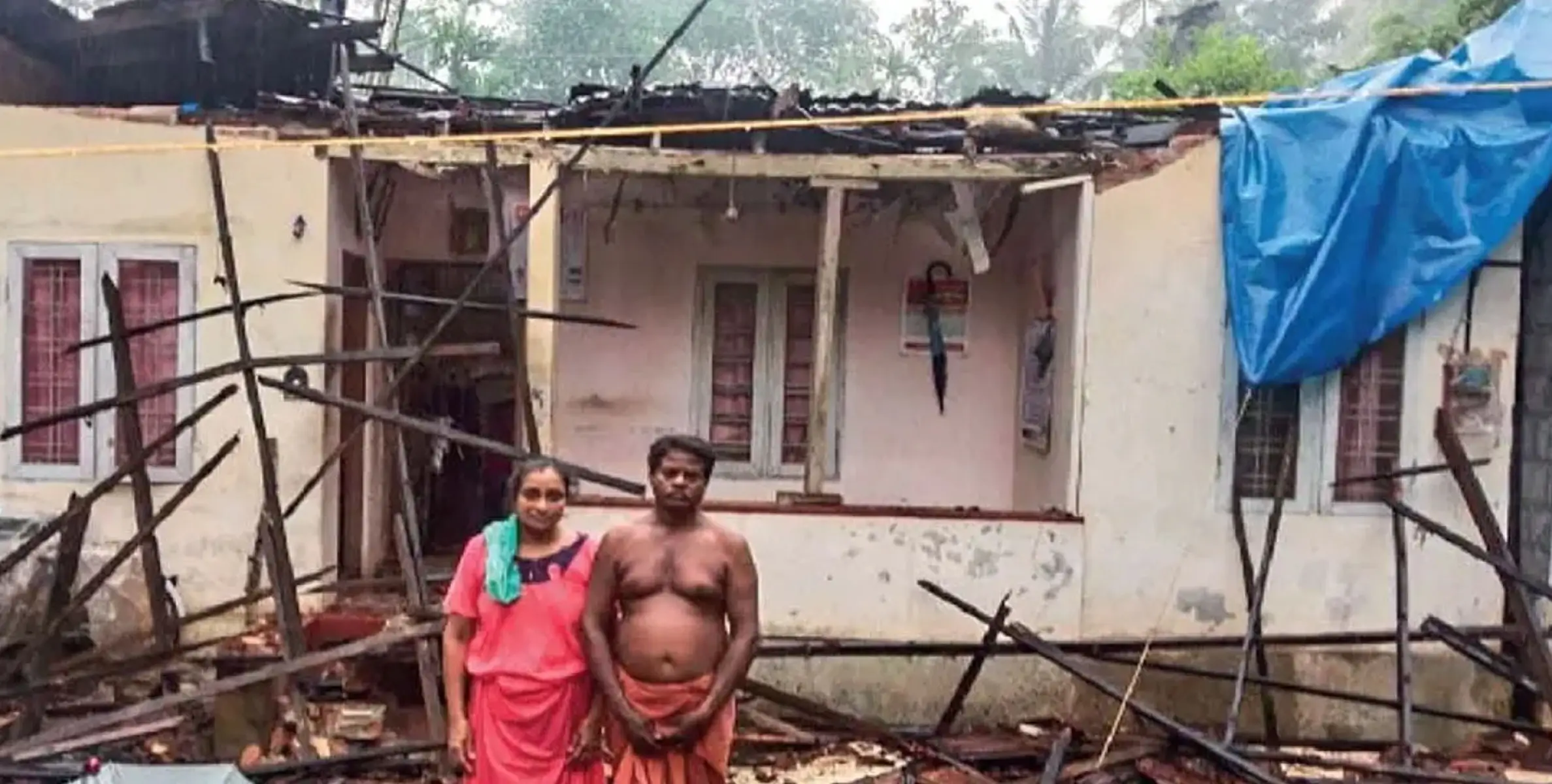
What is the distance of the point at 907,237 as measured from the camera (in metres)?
10.2

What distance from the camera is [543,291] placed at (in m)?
8.06

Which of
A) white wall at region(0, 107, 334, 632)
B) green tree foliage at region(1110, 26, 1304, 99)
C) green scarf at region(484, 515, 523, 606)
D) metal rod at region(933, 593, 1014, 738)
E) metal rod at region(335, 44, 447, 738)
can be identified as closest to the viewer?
green scarf at region(484, 515, 523, 606)

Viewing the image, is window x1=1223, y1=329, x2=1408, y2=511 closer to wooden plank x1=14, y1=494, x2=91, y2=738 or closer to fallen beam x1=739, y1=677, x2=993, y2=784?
fallen beam x1=739, y1=677, x2=993, y2=784

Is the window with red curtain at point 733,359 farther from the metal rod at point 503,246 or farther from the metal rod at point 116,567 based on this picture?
the metal rod at point 116,567

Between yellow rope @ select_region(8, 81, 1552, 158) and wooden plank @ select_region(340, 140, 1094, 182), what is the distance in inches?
4.7

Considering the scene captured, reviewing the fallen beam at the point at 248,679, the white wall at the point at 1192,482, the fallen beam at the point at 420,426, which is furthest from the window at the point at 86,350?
the white wall at the point at 1192,482

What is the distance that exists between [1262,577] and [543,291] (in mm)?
4322

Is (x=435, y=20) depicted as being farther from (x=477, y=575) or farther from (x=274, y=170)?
(x=477, y=575)

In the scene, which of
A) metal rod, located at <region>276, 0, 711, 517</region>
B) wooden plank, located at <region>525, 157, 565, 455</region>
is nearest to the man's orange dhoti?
metal rod, located at <region>276, 0, 711, 517</region>

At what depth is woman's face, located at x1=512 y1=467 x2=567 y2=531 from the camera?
4.45 m

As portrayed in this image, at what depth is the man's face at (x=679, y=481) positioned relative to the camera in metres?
4.47

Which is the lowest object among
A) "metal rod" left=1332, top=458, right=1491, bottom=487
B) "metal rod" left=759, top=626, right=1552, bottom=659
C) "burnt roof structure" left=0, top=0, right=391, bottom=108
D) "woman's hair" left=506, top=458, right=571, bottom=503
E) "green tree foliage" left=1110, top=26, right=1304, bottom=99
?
"metal rod" left=759, top=626, right=1552, bottom=659

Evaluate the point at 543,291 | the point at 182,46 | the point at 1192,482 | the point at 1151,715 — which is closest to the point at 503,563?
the point at 1151,715

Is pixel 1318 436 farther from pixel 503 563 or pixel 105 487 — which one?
pixel 105 487
